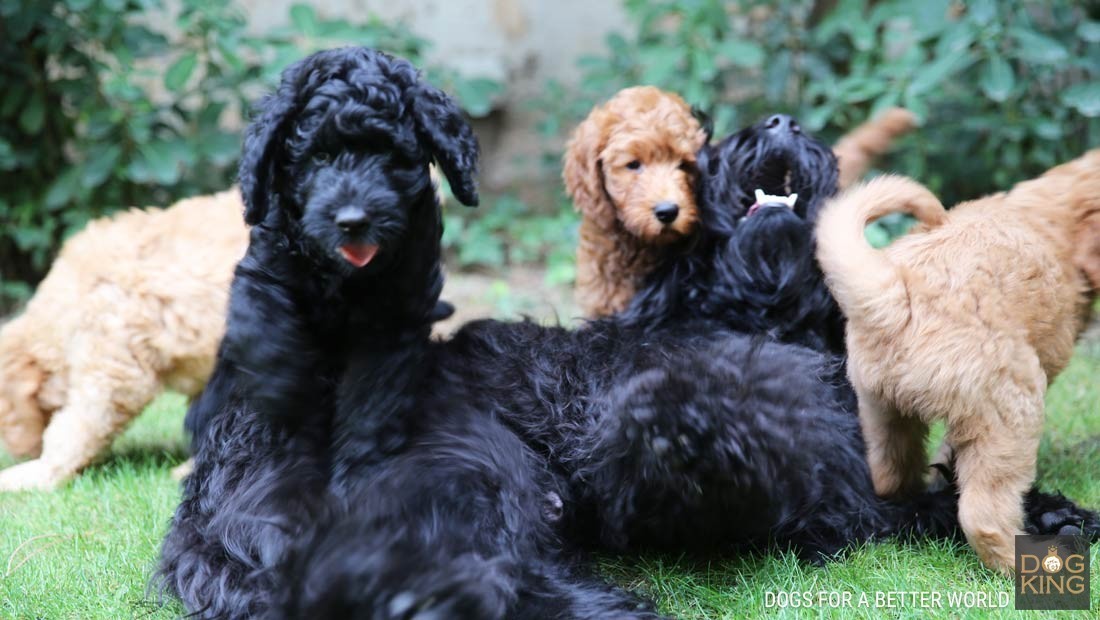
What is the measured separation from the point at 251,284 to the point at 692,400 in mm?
1030

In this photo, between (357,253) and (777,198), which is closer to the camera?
(357,253)

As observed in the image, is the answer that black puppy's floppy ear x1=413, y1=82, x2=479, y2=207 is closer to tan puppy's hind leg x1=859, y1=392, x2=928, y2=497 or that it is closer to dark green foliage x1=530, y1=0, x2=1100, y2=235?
tan puppy's hind leg x1=859, y1=392, x2=928, y2=497

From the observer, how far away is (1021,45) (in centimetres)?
469

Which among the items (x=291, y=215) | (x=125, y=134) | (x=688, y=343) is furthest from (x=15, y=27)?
(x=688, y=343)

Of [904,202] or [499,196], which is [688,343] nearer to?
[904,202]

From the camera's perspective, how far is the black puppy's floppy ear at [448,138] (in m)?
2.30

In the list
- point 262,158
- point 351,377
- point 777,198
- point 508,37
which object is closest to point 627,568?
point 351,377

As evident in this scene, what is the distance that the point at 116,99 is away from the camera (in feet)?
18.9

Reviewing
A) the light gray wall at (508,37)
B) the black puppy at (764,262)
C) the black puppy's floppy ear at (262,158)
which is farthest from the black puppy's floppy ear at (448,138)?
the light gray wall at (508,37)

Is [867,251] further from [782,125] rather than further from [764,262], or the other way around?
[782,125]

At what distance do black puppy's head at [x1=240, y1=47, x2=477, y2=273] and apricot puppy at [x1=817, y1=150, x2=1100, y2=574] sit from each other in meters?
1.05

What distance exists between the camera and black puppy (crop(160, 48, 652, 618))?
213 cm

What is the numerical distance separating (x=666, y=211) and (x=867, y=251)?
2.40 ft

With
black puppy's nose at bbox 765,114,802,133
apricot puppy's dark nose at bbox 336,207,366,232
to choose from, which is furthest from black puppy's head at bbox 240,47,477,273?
black puppy's nose at bbox 765,114,802,133
